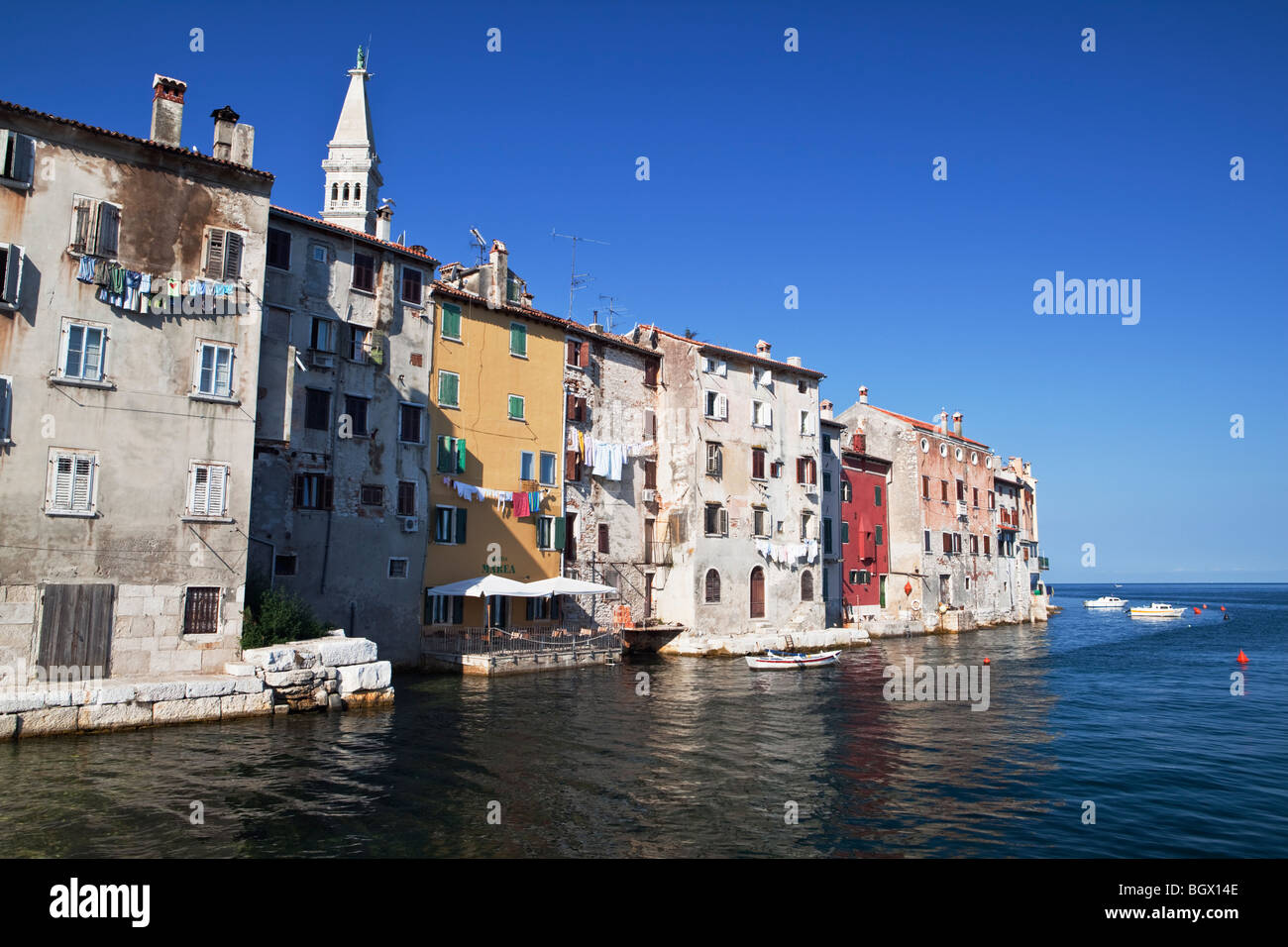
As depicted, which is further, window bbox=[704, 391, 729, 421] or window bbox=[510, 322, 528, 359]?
window bbox=[704, 391, 729, 421]

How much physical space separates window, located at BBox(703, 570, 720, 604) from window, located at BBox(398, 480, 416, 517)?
1749 cm

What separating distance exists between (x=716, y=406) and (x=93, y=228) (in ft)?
99.7

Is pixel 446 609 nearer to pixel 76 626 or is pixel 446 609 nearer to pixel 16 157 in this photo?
pixel 76 626

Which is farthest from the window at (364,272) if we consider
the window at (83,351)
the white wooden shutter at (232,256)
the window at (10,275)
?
the window at (10,275)

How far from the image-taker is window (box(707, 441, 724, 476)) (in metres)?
45.4

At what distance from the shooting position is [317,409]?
30.8 meters

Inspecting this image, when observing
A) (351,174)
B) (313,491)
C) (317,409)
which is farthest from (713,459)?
(351,174)

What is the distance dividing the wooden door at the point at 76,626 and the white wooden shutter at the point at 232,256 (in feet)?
30.2

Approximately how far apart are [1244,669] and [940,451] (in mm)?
29915

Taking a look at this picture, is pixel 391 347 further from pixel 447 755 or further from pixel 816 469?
pixel 816 469

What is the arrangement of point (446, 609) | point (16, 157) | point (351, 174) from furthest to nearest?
point (351, 174) → point (446, 609) → point (16, 157)

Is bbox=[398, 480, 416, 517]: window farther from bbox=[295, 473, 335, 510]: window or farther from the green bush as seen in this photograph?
the green bush

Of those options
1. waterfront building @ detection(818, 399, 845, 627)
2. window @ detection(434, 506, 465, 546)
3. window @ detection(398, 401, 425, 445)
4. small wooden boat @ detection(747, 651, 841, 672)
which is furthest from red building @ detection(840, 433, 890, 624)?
window @ detection(398, 401, 425, 445)
